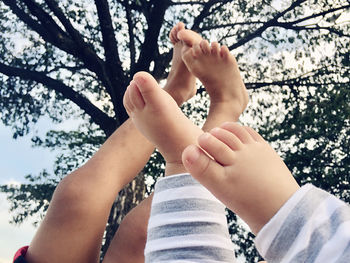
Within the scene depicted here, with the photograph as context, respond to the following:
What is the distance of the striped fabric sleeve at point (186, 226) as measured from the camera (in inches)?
39.8

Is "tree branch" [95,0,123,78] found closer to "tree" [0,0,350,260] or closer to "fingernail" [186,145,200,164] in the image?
"tree" [0,0,350,260]

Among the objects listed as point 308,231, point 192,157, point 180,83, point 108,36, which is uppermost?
point 108,36

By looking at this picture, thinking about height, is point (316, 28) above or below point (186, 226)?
above

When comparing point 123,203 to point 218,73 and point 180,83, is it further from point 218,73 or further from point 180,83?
point 218,73

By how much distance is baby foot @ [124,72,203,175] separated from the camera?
1.21 meters

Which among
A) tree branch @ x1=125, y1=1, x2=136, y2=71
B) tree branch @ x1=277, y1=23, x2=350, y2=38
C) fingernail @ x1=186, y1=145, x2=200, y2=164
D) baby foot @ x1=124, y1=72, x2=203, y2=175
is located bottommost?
fingernail @ x1=186, y1=145, x2=200, y2=164

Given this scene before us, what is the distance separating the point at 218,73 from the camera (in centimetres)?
187

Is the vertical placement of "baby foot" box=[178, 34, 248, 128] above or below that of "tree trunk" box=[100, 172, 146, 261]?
below

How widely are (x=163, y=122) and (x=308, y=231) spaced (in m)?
0.58

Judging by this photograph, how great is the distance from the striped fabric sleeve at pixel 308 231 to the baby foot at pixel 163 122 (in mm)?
415

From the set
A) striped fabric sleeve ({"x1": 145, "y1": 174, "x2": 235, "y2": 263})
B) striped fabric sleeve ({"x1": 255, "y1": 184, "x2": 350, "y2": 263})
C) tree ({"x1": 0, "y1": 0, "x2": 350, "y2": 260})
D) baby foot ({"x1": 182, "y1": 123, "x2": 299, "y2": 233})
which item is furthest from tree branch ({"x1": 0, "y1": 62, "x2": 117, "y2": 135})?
striped fabric sleeve ({"x1": 255, "y1": 184, "x2": 350, "y2": 263})

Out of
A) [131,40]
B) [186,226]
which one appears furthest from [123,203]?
[186,226]

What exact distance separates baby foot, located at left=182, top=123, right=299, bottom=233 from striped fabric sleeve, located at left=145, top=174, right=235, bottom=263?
14 cm

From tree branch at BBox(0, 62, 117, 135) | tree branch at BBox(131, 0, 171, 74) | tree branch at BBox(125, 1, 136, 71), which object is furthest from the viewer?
tree branch at BBox(125, 1, 136, 71)
